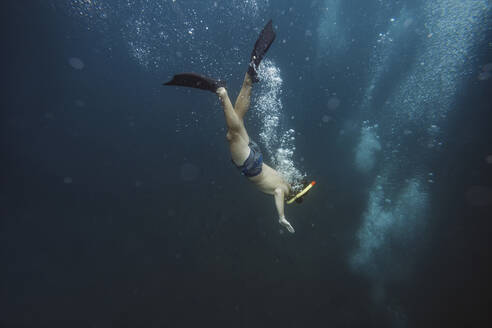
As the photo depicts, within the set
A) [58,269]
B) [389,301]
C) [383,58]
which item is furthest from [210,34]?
[389,301]

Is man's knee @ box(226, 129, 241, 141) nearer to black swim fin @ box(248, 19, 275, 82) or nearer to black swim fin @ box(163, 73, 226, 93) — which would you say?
black swim fin @ box(163, 73, 226, 93)

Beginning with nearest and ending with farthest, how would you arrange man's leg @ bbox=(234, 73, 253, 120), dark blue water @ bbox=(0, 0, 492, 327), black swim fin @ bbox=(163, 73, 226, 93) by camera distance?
black swim fin @ bbox=(163, 73, 226, 93), man's leg @ bbox=(234, 73, 253, 120), dark blue water @ bbox=(0, 0, 492, 327)

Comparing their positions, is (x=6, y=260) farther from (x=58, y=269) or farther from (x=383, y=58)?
(x=383, y=58)

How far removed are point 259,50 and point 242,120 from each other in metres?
1.32

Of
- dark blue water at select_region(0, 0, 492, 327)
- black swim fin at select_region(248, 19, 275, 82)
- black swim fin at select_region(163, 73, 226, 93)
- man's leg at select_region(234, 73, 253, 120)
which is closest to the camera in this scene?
black swim fin at select_region(163, 73, 226, 93)

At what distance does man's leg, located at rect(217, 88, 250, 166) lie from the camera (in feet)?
13.0

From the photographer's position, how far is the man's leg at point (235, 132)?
13.0ft

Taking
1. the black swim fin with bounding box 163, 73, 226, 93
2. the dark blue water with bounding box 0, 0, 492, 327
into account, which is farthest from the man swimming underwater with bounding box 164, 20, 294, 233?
the dark blue water with bounding box 0, 0, 492, 327

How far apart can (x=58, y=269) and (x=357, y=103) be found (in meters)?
25.2

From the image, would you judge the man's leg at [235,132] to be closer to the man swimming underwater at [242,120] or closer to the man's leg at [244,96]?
the man swimming underwater at [242,120]

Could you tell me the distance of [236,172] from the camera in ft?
59.2

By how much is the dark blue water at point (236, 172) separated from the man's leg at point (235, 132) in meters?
9.00

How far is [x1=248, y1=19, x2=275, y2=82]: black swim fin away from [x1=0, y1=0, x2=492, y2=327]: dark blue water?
807 centimetres

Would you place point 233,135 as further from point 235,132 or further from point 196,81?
point 196,81
